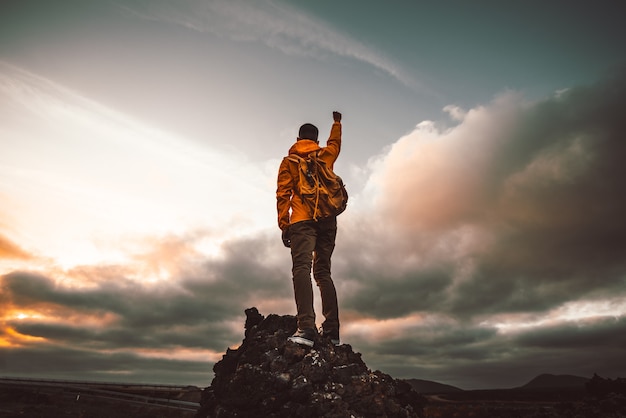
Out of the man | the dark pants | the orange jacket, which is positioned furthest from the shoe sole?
the orange jacket

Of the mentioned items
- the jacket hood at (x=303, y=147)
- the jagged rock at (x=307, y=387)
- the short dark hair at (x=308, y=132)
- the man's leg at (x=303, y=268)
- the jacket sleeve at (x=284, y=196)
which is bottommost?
the jagged rock at (x=307, y=387)

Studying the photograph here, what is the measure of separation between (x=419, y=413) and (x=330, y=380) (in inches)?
68.0

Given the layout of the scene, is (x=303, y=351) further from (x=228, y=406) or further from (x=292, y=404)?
(x=228, y=406)

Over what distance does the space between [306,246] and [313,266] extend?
2.17 ft

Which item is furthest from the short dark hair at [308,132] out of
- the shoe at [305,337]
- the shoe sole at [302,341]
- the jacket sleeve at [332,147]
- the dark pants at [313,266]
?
the shoe sole at [302,341]

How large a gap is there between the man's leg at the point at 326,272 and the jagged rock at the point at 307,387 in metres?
0.40

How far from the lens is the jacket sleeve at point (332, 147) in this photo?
21.5 feet

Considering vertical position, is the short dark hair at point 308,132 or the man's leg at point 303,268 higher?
the short dark hair at point 308,132

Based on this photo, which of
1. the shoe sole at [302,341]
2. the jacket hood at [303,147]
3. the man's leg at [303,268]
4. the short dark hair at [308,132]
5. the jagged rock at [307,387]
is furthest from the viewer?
the short dark hair at [308,132]

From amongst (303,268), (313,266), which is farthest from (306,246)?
(313,266)

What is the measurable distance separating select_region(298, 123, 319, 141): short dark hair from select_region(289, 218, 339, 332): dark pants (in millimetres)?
1695

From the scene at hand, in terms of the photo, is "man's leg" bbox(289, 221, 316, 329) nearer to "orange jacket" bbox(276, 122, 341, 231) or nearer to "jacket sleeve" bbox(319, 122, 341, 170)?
"orange jacket" bbox(276, 122, 341, 231)

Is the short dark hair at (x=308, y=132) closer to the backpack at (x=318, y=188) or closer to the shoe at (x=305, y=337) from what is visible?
the backpack at (x=318, y=188)

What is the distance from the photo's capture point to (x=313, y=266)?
626 centimetres
